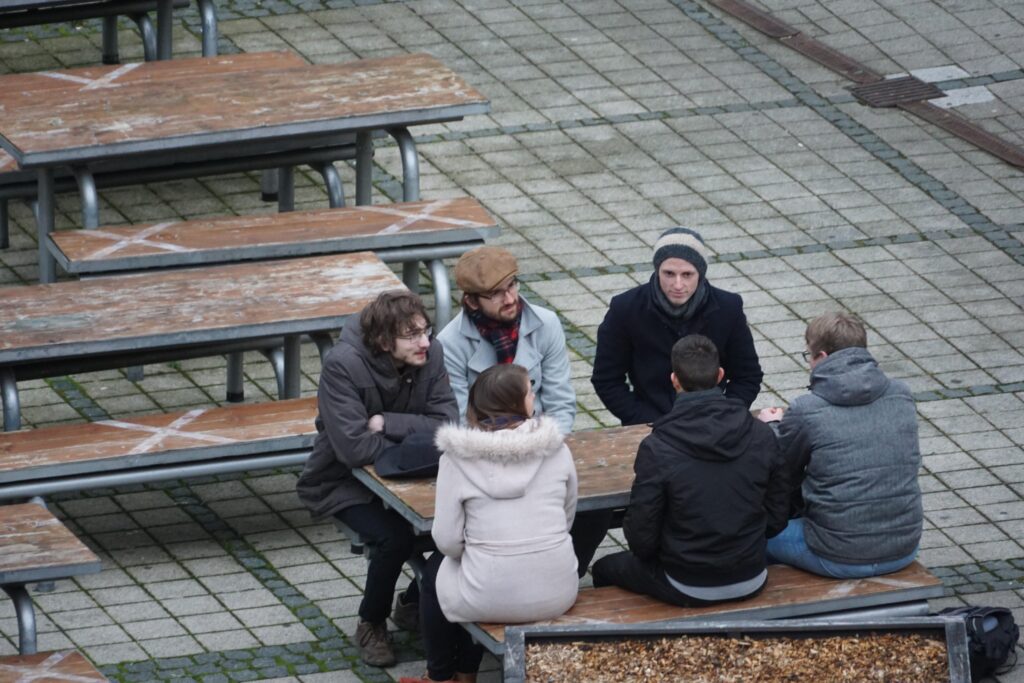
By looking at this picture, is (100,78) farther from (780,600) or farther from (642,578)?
(780,600)

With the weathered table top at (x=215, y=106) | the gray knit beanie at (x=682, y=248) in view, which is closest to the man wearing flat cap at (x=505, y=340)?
the gray knit beanie at (x=682, y=248)

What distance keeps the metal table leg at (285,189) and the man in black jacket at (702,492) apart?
4044 mm

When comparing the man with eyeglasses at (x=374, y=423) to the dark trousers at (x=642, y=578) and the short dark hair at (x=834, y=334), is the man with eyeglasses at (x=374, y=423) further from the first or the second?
the short dark hair at (x=834, y=334)

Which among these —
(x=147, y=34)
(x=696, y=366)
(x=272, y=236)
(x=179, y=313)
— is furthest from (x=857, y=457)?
(x=147, y=34)

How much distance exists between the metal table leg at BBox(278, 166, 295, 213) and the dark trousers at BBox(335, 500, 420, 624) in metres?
3.41

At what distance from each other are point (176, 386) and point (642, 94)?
406cm

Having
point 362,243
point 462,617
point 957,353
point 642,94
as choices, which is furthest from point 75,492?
point 642,94

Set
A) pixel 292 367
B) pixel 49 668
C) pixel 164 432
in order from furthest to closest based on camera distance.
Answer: pixel 292 367, pixel 164 432, pixel 49 668

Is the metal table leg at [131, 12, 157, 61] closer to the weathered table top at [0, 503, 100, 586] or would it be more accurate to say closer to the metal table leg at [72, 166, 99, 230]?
the metal table leg at [72, 166, 99, 230]

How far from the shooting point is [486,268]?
24.1 feet

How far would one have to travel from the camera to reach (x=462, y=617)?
261 inches

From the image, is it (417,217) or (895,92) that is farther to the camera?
(895,92)

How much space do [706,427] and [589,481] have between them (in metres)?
0.60

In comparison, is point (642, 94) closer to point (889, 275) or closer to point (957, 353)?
point (889, 275)
